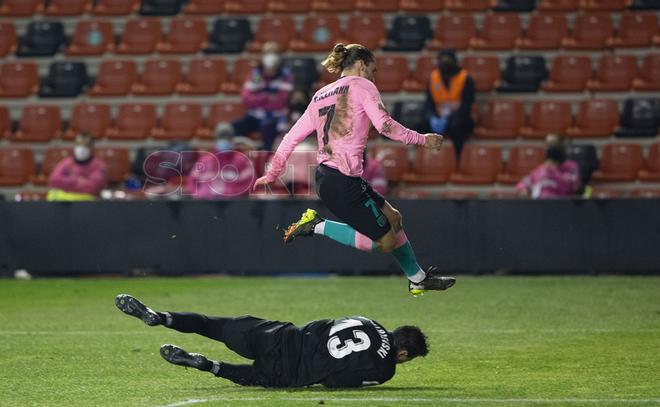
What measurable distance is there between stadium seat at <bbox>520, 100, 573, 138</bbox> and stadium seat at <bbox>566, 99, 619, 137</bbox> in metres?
0.17

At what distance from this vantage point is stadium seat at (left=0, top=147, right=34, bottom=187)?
21.1 m

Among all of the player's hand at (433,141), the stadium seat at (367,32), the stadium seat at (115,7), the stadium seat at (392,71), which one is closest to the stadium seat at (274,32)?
the stadium seat at (367,32)

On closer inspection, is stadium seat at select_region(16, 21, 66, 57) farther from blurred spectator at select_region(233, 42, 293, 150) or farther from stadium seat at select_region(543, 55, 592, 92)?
stadium seat at select_region(543, 55, 592, 92)

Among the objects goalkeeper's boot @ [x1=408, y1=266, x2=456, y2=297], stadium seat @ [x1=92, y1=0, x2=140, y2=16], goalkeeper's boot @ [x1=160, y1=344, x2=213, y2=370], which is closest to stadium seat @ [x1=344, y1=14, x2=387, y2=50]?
stadium seat @ [x1=92, y1=0, x2=140, y2=16]

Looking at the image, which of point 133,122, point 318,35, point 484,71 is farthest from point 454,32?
point 133,122

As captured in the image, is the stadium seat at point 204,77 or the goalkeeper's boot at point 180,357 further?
the stadium seat at point 204,77

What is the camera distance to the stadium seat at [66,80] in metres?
22.6

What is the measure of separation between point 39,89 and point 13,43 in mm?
1476

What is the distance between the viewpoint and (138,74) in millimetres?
22734

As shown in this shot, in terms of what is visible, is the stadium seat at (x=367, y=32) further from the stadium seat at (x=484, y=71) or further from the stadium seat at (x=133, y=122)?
the stadium seat at (x=133, y=122)

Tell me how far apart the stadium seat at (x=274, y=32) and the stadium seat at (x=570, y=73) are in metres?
4.59

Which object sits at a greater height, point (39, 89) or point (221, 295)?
point (39, 89)

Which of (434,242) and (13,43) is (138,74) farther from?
(434,242)

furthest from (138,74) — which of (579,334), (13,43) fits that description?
(579,334)
